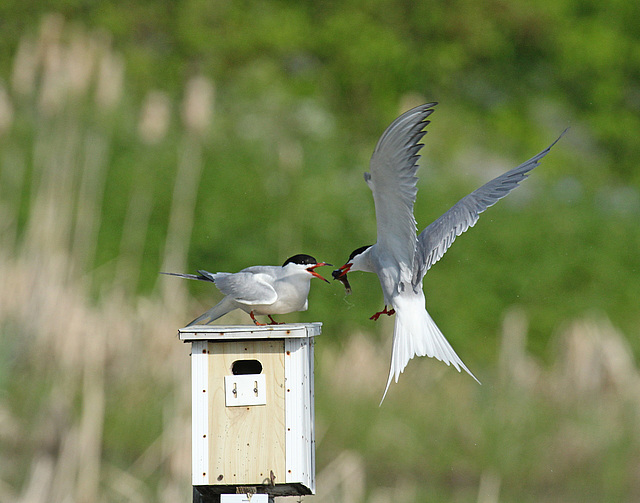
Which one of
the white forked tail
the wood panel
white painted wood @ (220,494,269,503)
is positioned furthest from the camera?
the white forked tail

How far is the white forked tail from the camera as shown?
160 inches

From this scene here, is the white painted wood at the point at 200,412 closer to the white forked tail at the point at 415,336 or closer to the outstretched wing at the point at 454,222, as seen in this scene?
the white forked tail at the point at 415,336

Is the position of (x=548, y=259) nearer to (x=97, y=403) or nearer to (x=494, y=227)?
(x=494, y=227)

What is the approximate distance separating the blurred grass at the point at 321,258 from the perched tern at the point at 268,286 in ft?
7.49

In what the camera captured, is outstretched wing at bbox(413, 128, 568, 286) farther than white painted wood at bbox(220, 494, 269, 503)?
Yes

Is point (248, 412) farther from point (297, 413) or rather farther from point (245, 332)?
point (245, 332)

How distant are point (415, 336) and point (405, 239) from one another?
432 millimetres

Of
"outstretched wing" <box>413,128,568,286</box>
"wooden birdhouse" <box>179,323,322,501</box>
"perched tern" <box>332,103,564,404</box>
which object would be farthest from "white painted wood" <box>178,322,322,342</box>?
"outstretched wing" <box>413,128,568,286</box>

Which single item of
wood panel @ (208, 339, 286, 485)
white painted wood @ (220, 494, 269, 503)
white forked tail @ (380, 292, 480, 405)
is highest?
white forked tail @ (380, 292, 480, 405)

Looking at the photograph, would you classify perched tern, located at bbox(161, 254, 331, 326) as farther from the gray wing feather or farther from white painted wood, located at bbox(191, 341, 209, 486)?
white painted wood, located at bbox(191, 341, 209, 486)

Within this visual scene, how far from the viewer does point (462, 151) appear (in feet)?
47.2

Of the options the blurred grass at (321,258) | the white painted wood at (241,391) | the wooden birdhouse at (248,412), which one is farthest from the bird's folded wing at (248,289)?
the blurred grass at (321,258)

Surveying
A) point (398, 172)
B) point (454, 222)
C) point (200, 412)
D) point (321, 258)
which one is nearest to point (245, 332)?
point (200, 412)

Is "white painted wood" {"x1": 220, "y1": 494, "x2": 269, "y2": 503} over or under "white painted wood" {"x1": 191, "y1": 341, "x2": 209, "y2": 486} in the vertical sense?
under
